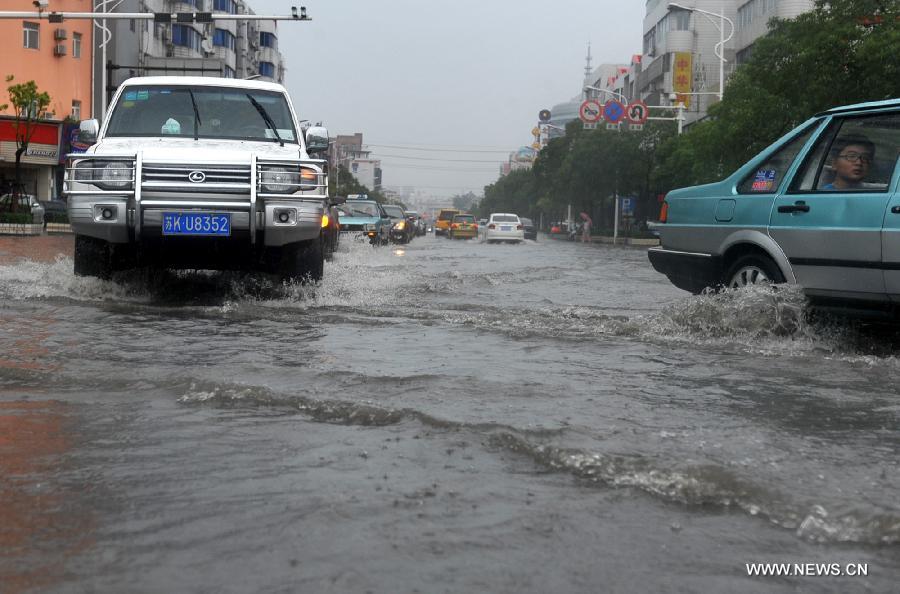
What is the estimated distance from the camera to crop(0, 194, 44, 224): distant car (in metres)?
32.6

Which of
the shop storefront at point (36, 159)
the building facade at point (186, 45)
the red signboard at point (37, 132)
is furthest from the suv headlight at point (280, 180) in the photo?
the red signboard at point (37, 132)

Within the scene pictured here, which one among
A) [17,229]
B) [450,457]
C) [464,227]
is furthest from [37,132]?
[450,457]

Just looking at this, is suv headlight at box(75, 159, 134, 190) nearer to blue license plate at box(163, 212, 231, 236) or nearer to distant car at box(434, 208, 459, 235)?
blue license plate at box(163, 212, 231, 236)

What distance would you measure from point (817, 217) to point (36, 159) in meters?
46.3

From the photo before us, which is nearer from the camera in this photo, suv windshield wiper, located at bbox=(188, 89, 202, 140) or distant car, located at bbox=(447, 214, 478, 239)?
suv windshield wiper, located at bbox=(188, 89, 202, 140)

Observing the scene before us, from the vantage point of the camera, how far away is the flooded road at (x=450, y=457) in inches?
112

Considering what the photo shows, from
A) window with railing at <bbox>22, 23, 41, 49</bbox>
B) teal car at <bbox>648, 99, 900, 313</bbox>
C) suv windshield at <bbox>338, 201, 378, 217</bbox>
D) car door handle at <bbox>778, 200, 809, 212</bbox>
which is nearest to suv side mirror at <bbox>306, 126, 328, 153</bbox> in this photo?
teal car at <bbox>648, 99, 900, 313</bbox>

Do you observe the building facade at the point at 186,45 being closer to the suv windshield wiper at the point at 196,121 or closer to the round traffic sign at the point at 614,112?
the suv windshield wiper at the point at 196,121

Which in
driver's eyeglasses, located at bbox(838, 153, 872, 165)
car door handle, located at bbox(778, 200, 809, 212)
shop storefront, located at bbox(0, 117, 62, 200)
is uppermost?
shop storefront, located at bbox(0, 117, 62, 200)

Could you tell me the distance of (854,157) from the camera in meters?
7.29

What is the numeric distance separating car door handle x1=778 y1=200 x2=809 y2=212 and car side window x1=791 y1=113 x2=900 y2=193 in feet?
0.40

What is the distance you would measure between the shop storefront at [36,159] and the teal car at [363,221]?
21.7 m

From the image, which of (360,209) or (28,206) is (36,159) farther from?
(360,209)

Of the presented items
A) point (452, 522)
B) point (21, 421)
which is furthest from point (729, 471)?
point (21, 421)
